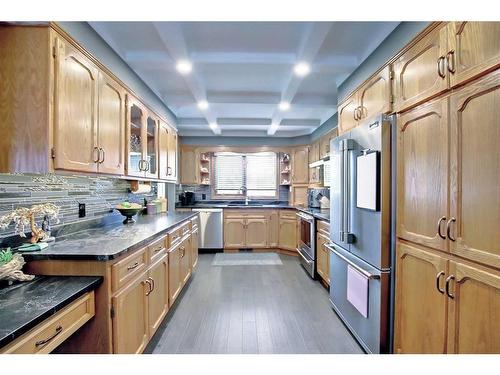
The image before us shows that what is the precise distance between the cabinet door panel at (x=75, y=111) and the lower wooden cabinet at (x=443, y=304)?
217 centimetres

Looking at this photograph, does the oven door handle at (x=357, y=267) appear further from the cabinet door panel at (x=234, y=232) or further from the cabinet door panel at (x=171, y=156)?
the cabinet door panel at (x=234, y=232)

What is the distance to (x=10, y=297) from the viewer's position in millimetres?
1108

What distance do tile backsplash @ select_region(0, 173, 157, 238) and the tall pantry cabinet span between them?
2.43 meters

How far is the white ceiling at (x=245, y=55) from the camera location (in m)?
1.92

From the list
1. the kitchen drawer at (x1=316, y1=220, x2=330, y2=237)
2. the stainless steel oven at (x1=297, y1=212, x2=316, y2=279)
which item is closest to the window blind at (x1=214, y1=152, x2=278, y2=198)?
the stainless steel oven at (x1=297, y1=212, x2=316, y2=279)

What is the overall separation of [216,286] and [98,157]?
2.15 metres

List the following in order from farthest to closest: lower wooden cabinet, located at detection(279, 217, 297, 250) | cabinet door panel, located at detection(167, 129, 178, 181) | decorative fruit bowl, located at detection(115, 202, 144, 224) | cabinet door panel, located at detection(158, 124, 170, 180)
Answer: lower wooden cabinet, located at detection(279, 217, 297, 250), cabinet door panel, located at detection(167, 129, 178, 181), cabinet door panel, located at detection(158, 124, 170, 180), decorative fruit bowl, located at detection(115, 202, 144, 224)

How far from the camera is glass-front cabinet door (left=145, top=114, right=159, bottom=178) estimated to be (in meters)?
2.91

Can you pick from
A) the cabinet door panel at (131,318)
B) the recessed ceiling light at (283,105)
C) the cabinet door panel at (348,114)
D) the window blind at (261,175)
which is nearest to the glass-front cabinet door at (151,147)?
the cabinet door panel at (131,318)

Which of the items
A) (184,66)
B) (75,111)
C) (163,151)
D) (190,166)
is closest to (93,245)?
(75,111)

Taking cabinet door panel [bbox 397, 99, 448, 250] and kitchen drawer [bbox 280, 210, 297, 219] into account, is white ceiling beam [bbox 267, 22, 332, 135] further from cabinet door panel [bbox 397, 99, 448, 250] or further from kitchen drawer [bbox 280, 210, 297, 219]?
kitchen drawer [bbox 280, 210, 297, 219]

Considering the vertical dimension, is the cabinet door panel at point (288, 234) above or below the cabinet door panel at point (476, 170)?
below
